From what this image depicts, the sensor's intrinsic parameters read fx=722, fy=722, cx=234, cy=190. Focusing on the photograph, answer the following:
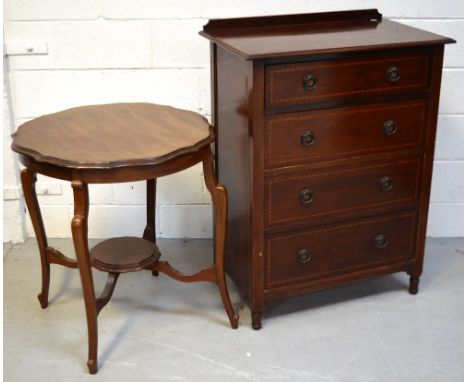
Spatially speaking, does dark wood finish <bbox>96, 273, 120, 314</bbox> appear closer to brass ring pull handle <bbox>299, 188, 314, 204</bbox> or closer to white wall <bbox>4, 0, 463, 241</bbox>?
white wall <bbox>4, 0, 463, 241</bbox>

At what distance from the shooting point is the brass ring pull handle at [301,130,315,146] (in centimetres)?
278

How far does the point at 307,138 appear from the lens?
2.79m

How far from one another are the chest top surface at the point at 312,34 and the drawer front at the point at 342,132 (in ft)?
0.81

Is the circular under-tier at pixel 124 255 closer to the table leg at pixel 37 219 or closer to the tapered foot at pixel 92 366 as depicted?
the table leg at pixel 37 219

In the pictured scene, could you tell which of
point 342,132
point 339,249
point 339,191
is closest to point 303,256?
point 339,249

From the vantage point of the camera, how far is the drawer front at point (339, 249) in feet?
9.75

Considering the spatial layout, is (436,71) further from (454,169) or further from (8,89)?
(8,89)

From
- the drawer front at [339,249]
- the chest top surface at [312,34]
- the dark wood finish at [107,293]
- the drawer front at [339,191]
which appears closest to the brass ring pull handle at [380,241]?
the drawer front at [339,249]

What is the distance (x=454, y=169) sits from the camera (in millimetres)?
3834

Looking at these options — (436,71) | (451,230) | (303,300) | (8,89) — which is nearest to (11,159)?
(8,89)

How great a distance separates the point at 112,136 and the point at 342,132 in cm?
89

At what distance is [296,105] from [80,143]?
82 cm

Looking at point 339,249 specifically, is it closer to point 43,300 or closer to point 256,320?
point 256,320

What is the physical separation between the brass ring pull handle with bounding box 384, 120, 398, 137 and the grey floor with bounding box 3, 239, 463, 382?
81cm
